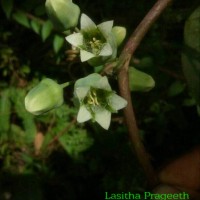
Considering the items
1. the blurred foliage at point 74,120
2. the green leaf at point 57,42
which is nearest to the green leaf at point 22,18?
the blurred foliage at point 74,120

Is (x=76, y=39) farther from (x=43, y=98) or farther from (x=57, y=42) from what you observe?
(x=57, y=42)

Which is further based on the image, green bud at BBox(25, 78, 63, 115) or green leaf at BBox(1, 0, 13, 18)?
green leaf at BBox(1, 0, 13, 18)

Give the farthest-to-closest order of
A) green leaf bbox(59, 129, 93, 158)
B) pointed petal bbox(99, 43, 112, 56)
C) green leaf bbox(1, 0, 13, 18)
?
1. green leaf bbox(59, 129, 93, 158)
2. green leaf bbox(1, 0, 13, 18)
3. pointed petal bbox(99, 43, 112, 56)

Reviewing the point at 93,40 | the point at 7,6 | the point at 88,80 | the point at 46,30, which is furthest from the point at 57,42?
the point at 88,80

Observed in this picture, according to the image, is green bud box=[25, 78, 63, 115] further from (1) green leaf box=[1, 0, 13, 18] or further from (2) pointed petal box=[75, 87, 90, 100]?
(1) green leaf box=[1, 0, 13, 18]

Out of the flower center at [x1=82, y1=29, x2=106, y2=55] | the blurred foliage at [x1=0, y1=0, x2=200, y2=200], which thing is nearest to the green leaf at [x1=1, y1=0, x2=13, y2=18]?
the blurred foliage at [x1=0, y1=0, x2=200, y2=200]
